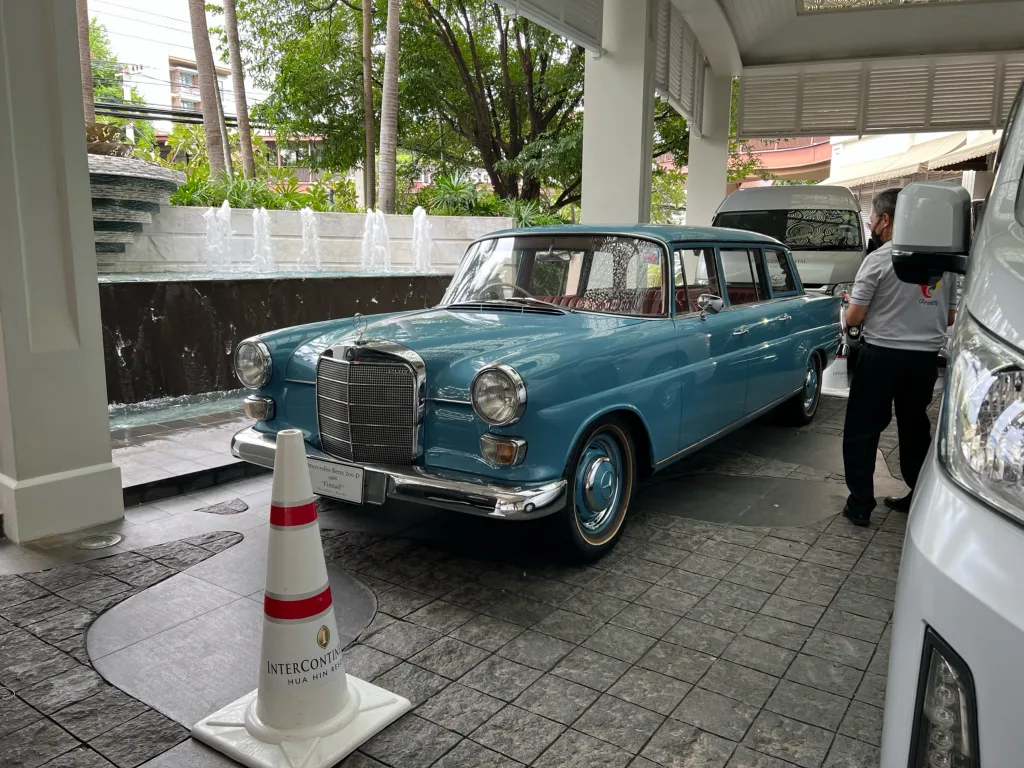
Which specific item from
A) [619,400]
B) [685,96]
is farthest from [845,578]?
[685,96]

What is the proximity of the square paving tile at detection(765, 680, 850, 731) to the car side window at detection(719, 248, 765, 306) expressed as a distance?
113 inches

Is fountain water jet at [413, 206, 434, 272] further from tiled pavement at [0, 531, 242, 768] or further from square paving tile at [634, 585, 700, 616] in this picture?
square paving tile at [634, 585, 700, 616]

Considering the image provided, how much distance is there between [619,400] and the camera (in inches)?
149

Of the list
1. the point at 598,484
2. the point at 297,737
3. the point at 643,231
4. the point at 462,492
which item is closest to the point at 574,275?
the point at 643,231

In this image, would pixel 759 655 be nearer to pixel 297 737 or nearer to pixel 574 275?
pixel 297 737

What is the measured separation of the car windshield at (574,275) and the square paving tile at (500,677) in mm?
2114

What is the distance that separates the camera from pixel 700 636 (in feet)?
10.3

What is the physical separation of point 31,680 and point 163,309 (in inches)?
187

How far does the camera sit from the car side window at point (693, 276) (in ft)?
15.0

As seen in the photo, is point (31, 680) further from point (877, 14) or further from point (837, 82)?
point (837, 82)

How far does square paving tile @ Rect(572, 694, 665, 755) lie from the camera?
8.12 feet

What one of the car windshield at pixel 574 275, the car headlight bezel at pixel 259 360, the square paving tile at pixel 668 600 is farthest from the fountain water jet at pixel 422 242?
the square paving tile at pixel 668 600

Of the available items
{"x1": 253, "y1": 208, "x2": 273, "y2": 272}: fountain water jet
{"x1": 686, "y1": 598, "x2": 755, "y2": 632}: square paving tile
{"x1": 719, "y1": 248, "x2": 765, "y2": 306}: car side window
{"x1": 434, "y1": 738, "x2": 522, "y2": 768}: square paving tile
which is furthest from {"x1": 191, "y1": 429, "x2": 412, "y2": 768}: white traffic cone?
{"x1": 253, "y1": 208, "x2": 273, "y2": 272}: fountain water jet

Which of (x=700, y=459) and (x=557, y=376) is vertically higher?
(x=557, y=376)
